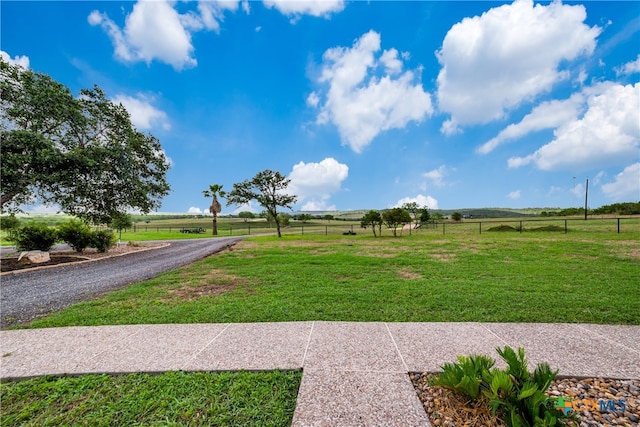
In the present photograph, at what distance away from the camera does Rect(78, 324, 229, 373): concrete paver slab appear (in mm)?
2609

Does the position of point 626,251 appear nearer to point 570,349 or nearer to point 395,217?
point 570,349

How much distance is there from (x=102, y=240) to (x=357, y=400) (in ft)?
48.4

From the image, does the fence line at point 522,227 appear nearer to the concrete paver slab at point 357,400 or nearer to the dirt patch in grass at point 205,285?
the dirt patch in grass at point 205,285

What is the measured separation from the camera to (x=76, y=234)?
11.9 m

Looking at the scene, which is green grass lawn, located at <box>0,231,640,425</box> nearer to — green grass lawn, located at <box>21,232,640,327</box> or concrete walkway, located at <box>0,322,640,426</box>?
green grass lawn, located at <box>21,232,640,327</box>

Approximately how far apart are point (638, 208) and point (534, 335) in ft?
167

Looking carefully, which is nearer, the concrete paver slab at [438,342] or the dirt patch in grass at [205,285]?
the concrete paver slab at [438,342]

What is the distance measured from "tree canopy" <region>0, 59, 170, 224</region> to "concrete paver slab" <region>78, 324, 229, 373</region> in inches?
347

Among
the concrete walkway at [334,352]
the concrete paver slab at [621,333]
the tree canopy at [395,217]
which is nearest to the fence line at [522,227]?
the tree canopy at [395,217]

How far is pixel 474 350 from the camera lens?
2.86 metres

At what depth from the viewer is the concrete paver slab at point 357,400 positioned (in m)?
1.85

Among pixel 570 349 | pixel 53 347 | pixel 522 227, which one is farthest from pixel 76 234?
pixel 522 227

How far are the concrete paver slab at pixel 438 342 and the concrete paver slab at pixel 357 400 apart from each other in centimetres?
39

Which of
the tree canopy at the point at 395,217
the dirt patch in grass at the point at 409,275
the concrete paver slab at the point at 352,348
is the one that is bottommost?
the dirt patch in grass at the point at 409,275
